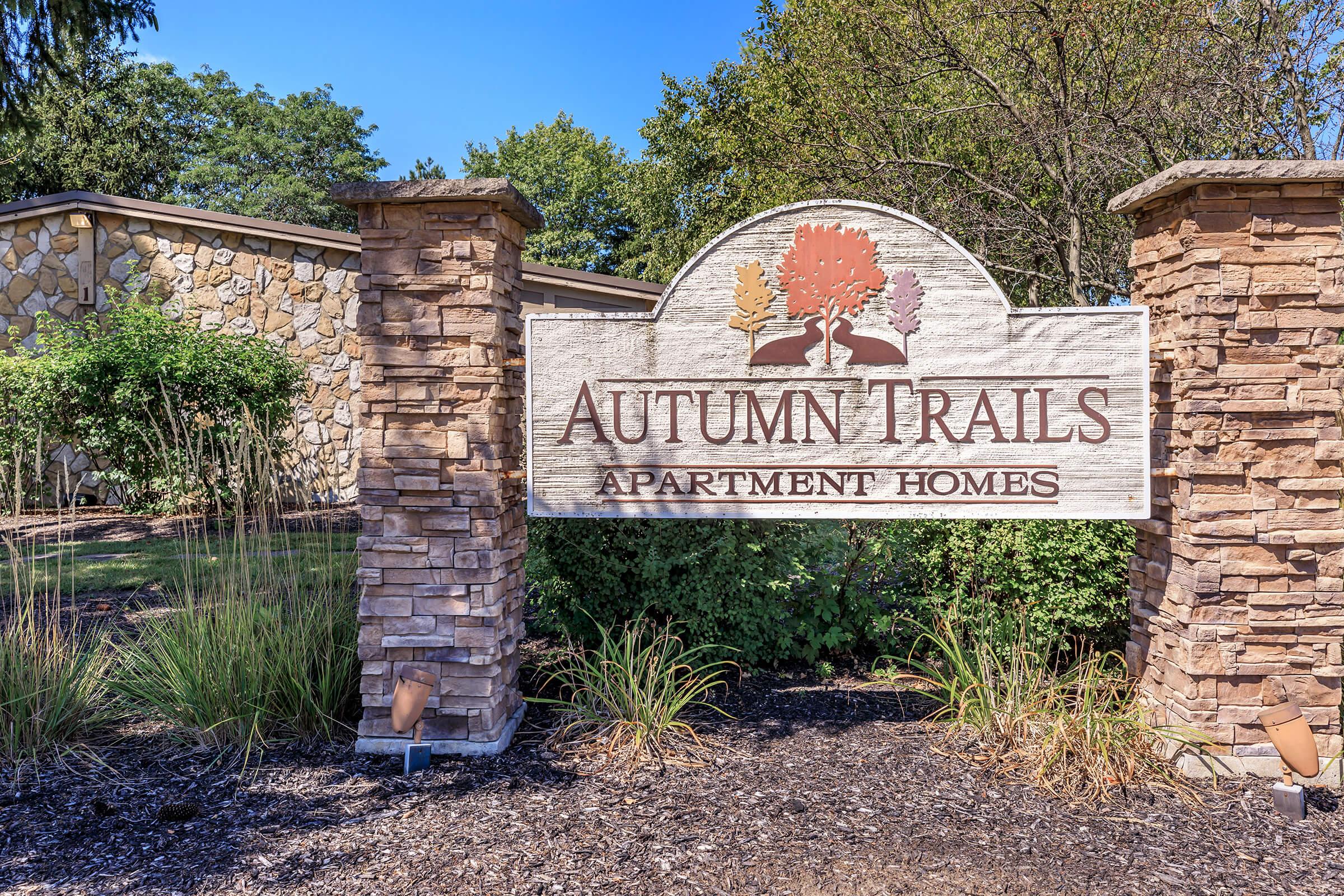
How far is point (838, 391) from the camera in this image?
3.63m

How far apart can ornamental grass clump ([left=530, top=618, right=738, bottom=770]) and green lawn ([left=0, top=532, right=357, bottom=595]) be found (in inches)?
88.4

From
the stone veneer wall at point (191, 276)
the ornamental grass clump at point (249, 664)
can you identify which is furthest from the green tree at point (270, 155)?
the ornamental grass clump at point (249, 664)

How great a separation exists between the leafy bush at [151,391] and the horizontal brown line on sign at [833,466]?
6.00 m

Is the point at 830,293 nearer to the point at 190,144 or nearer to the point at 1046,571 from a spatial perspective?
the point at 1046,571

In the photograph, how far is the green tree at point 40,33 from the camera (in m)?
8.51

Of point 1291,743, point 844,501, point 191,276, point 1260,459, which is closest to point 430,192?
point 844,501

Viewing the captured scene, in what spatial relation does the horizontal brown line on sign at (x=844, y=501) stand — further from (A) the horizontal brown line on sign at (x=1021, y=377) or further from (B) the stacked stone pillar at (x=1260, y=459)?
(B) the stacked stone pillar at (x=1260, y=459)

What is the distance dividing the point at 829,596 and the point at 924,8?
6806 mm

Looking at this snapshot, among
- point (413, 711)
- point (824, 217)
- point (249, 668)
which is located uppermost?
point (824, 217)

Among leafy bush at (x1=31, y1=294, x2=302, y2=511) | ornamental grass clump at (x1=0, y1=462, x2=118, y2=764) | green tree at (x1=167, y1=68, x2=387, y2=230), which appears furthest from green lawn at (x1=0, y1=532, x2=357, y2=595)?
green tree at (x1=167, y1=68, x2=387, y2=230)

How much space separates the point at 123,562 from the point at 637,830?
607 centimetres

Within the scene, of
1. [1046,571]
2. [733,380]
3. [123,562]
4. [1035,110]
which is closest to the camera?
[733,380]

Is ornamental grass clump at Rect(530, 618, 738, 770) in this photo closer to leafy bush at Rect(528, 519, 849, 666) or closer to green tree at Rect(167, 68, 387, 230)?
leafy bush at Rect(528, 519, 849, 666)

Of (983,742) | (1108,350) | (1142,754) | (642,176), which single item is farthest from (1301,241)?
(642,176)
